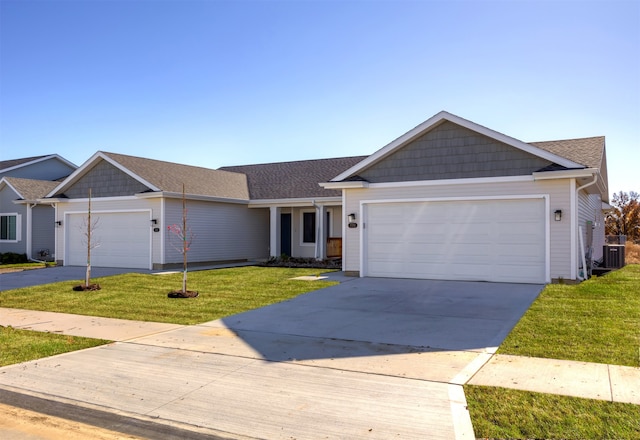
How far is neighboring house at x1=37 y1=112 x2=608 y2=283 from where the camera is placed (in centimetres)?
1290

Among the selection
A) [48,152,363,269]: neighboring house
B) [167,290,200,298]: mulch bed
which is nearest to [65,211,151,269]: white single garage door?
[48,152,363,269]: neighboring house

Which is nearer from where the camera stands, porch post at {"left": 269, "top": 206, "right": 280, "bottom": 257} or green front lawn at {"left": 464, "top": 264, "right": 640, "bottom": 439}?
green front lawn at {"left": 464, "top": 264, "right": 640, "bottom": 439}

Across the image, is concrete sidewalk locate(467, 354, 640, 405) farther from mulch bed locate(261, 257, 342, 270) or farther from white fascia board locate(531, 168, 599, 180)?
mulch bed locate(261, 257, 342, 270)

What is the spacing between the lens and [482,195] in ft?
44.3

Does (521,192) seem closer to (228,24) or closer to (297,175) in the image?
(228,24)

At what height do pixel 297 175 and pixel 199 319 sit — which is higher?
pixel 297 175

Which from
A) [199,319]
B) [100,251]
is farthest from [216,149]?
[199,319]

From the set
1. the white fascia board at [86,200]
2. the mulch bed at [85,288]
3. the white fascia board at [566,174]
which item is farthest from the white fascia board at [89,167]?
the white fascia board at [566,174]

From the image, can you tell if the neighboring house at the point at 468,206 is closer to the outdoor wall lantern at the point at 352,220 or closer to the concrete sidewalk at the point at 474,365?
the outdoor wall lantern at the point at 352,220

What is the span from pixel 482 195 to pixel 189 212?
35.9ft

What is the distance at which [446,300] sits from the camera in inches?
420

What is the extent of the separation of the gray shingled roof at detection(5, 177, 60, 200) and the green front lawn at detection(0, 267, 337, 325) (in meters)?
10.9

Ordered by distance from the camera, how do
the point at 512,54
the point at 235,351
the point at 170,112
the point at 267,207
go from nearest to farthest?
the point at 235,351 → the point at 512,54 → the point at 170,112 → the point at 267,207

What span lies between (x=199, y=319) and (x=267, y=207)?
13.3 m
